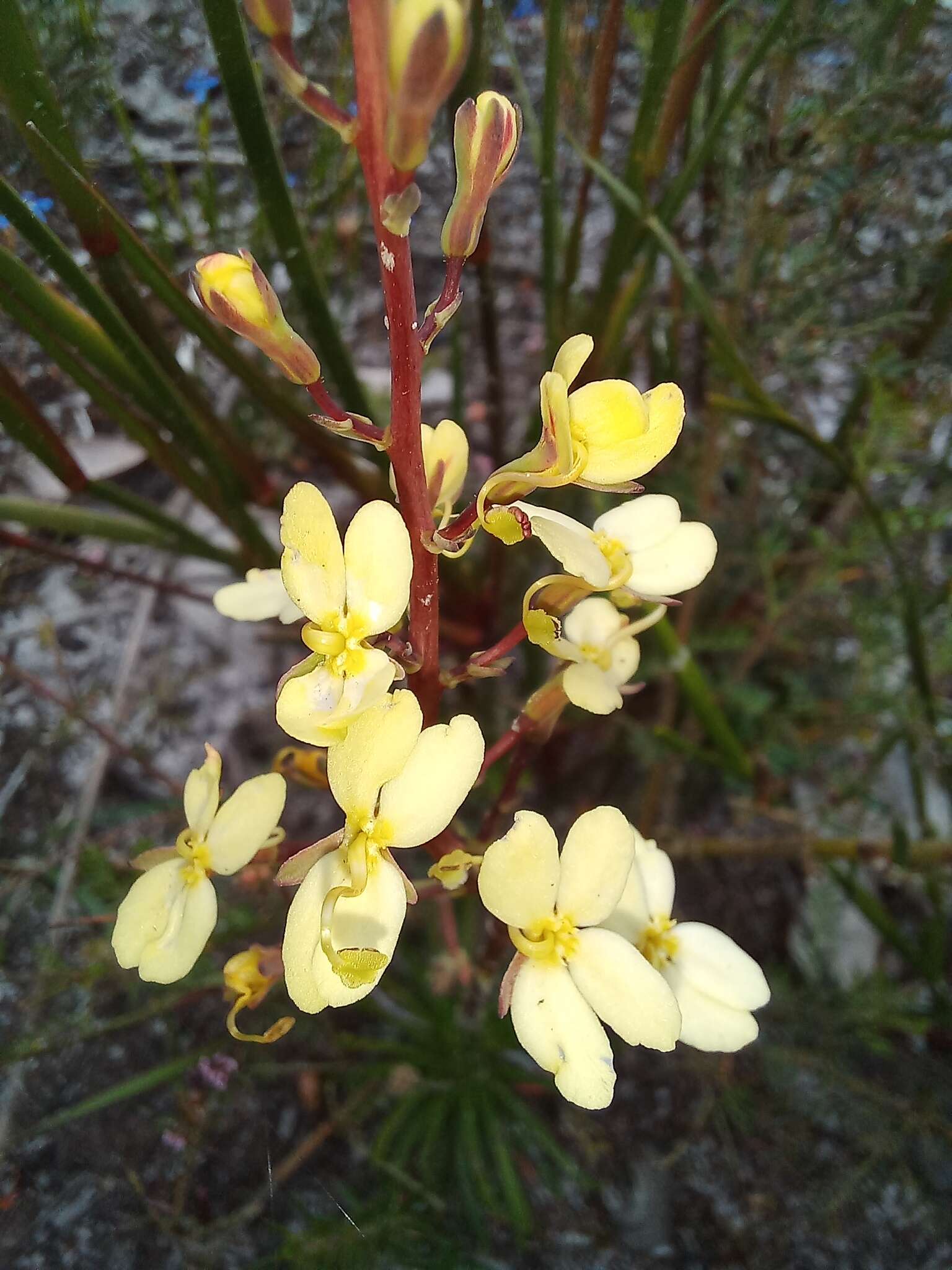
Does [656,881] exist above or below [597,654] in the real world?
Result: below

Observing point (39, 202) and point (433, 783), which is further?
point (39, 202)

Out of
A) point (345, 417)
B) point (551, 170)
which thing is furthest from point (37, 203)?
point (345, 417)

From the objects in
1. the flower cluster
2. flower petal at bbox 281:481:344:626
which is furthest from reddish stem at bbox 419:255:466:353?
flower petal at bbox 281:481:344:626

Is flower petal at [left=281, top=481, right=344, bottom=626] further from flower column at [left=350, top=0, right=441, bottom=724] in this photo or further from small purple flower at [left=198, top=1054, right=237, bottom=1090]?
small purple flower at [left=198, top=1054, right=237, bottom=1090]

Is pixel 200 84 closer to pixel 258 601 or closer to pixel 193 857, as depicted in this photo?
pixel 258 601

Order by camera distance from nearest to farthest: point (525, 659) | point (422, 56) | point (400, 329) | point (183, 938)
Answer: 1. point (422, 56)
2. point (400, 329)
3. point (183, 938)
4. point (525, 659)

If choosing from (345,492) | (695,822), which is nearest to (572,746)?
(695,822)
